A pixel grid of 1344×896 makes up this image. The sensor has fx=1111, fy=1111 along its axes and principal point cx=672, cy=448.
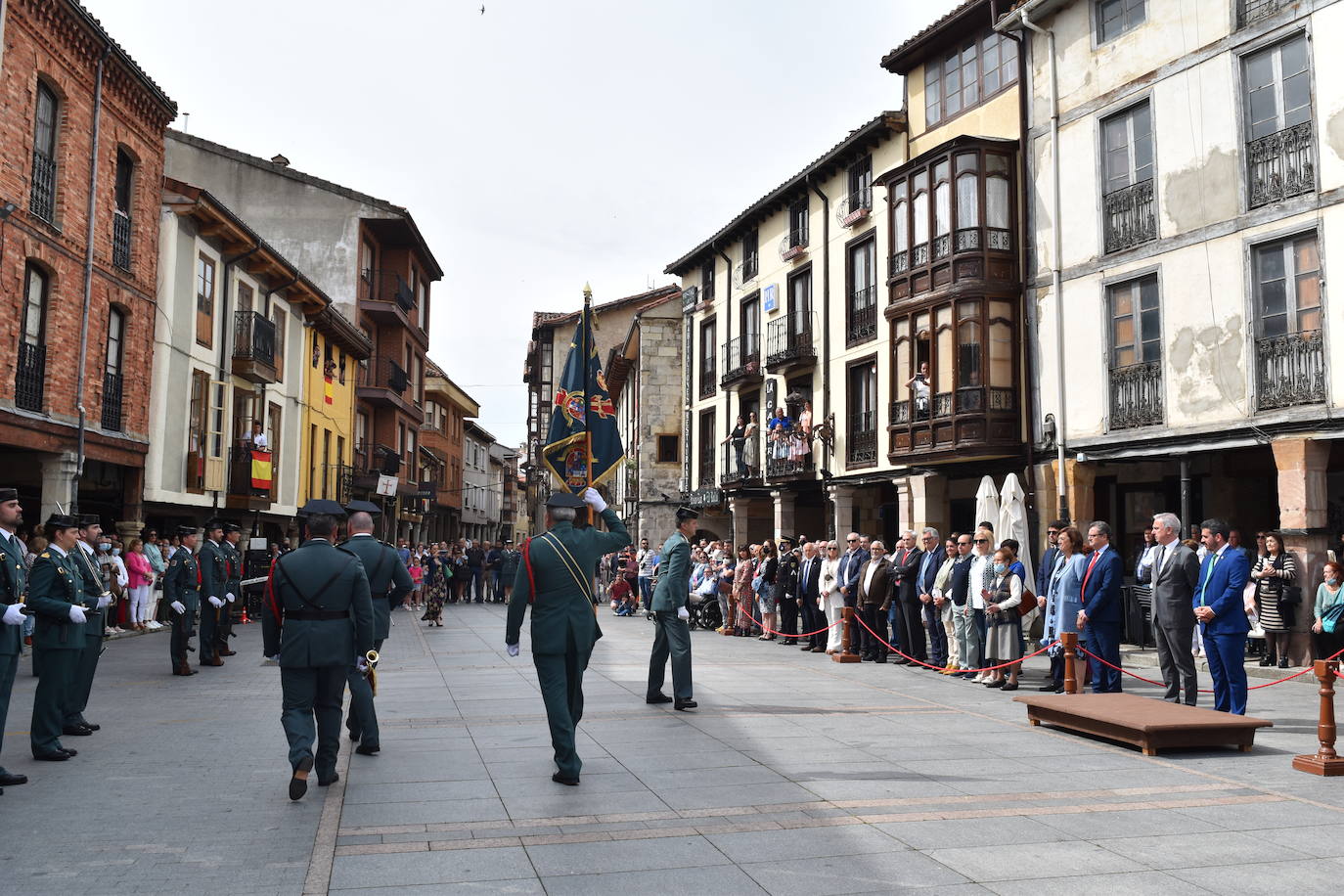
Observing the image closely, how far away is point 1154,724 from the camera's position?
8.44 m

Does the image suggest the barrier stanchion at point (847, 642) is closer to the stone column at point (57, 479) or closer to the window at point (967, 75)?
the window at point (967, 75)

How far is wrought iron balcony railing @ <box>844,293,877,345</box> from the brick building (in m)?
16.0

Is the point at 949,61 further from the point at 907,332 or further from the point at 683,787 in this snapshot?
the point at 683,787

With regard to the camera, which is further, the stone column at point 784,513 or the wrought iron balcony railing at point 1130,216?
the stone column at point 784,513

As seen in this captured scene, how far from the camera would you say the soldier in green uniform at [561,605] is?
24.6 ft

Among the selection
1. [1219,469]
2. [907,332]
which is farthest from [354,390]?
[1219,469]

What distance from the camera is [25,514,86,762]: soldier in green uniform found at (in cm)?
816

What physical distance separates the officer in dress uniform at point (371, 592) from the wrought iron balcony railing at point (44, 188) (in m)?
11.8

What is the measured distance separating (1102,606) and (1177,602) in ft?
3.48

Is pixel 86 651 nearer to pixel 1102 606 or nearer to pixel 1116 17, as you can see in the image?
pixel 1102 606

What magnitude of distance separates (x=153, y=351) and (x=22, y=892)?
19.3 m

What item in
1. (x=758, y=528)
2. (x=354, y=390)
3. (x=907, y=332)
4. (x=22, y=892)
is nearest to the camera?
(x=22, y=892)

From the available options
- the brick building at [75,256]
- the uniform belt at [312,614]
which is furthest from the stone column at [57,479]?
the uniform belt at [312,614]

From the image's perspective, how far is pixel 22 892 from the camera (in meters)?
4.99
